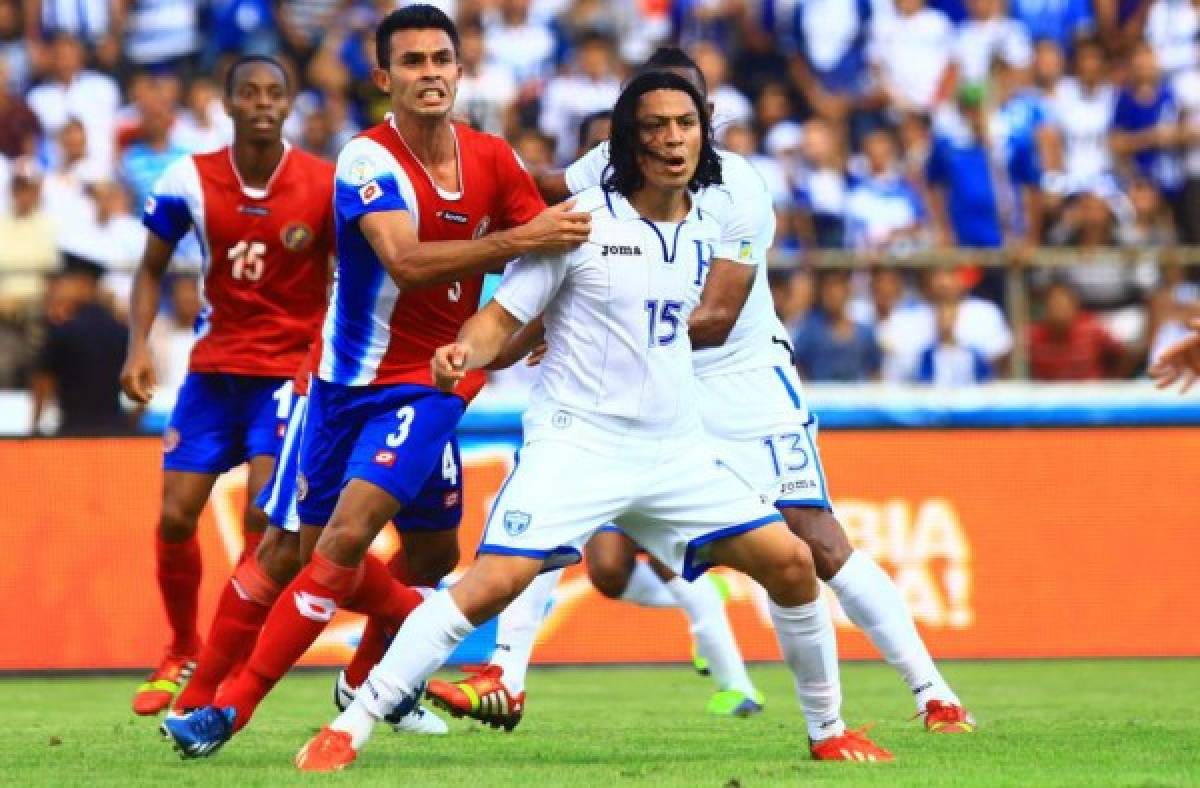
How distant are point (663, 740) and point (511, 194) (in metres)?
2.30

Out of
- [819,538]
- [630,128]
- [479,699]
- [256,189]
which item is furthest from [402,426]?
[256,189]

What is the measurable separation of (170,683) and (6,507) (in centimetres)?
355

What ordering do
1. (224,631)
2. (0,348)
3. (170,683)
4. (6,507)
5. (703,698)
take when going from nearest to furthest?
(224,631), (170,683), (703,698), (6,507), (0,348)

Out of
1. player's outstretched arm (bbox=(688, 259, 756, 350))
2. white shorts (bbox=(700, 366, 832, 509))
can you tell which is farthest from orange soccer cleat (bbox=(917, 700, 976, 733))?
player's outstretched arm (bbox=(688, 259, 756, 350))

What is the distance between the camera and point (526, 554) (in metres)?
7.29

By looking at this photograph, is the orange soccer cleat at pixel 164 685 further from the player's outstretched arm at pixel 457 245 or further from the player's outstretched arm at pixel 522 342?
the player's outstretched arm at pixel 457 245

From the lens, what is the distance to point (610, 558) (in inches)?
439

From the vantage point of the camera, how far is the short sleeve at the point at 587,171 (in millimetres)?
8844

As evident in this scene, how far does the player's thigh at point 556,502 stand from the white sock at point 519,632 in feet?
6.05

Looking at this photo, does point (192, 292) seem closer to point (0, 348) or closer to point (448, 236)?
point (0, 348)

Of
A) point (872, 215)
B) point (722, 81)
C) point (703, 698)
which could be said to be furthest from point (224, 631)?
point (722, 81)

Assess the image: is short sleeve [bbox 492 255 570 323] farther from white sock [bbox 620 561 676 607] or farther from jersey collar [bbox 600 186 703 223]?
white sock [bbox 620 561 676 607]

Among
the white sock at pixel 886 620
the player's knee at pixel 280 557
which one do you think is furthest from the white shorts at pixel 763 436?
the player's knee at pixel 280 557

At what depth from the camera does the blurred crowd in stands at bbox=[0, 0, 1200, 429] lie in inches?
649
